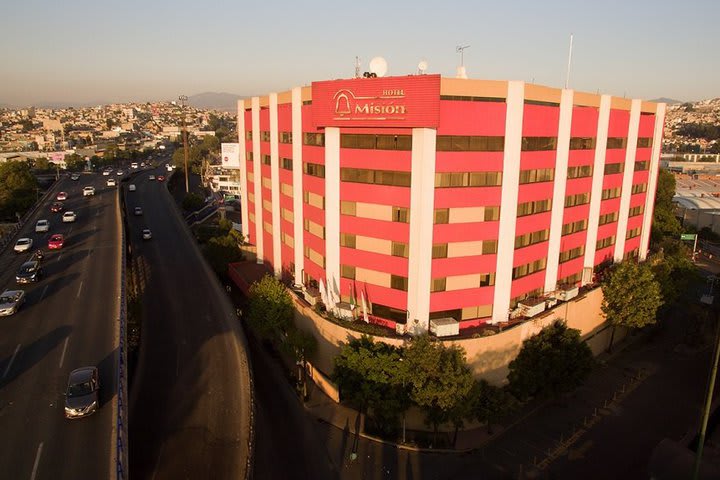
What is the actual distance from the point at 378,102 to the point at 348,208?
10.0 meters

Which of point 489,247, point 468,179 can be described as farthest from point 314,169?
point 489,247

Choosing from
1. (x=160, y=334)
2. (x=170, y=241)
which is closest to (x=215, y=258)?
(x=170, y=241)

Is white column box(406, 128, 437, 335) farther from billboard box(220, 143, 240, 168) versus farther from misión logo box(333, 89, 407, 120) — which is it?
billboard box(220, 143, 240, 168)

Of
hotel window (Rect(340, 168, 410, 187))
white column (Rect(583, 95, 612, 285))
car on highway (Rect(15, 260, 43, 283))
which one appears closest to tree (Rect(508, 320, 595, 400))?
white column (Rect(583, 95, 612, 285))

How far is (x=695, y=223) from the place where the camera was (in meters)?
107

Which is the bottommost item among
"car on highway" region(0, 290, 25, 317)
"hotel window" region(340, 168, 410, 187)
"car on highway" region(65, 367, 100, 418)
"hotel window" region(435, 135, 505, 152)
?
"car on highway" region(65, 367, 100, 418)

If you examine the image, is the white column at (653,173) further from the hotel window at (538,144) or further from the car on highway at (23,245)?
the car on highway at (23,245)

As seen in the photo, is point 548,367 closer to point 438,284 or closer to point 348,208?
point 438,284

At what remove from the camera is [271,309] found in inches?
1857

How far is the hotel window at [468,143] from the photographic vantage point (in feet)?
124

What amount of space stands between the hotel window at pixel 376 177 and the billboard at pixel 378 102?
4034mm

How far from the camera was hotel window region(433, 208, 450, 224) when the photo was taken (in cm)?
3906

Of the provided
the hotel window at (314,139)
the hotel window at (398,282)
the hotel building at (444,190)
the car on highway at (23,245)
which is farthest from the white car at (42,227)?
the hotel window at (398,282)

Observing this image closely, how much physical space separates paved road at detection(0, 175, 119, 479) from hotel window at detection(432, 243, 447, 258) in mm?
26144
